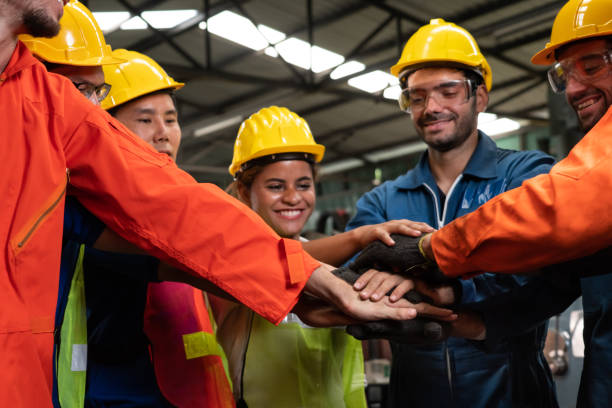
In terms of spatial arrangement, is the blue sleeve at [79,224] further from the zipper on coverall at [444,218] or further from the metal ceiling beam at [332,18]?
the metal ceiling beam at [332,18]

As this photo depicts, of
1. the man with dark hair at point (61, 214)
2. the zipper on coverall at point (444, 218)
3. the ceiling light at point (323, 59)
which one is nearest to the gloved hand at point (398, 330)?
Result: the man with dark hair at point (61, 214)

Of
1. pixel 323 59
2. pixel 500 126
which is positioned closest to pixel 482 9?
pixel 323 59

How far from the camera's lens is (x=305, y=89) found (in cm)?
1156

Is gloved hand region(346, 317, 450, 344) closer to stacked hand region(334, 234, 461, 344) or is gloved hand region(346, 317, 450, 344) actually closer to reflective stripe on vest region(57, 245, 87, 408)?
stacked hand region(334, 234, 461, 344)

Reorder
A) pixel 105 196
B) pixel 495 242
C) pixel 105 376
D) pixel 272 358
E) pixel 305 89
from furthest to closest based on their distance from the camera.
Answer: pixel 305 89 < pixel 272 358 < pixel 105 376 < pixel 495 242 < pixel 105 196

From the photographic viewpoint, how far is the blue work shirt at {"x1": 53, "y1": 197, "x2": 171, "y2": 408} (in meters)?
2.01

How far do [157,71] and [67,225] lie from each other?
4.65 ft

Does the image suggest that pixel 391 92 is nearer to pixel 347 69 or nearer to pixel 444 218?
pixel 347 69

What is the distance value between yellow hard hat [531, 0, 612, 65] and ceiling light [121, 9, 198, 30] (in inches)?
335

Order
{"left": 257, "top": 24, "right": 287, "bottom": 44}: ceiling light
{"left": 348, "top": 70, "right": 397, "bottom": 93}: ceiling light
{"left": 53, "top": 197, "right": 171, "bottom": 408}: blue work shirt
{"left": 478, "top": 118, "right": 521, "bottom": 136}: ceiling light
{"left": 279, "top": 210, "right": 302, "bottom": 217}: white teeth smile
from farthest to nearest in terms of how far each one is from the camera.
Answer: {"left": 478, "top": 118, "right": 521, "bottom": 136}: ceiling light < {"left": 348, "top": 70, "right": 397, "bottom": 93}: ceiling light < {"left": 257, "top": 24, "right": 287, "bottom": 44}: ceiling light < {"left": 279, "top": 210, "right": 302, "bottom": 217}: white teeth smile < {"left": 53, "top": 197, "right": 171, "bottom": 408}: blue work shirt

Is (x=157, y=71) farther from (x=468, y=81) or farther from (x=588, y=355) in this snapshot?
(x=588, y=355)

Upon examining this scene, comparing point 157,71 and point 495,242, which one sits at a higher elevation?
point 157,71

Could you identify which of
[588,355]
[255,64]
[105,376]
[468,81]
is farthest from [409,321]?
[255,64]

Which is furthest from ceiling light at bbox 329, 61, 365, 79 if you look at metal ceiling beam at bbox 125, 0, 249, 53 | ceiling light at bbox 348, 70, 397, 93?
metal ceiling beam at bbox 125, 0, 249, 53
